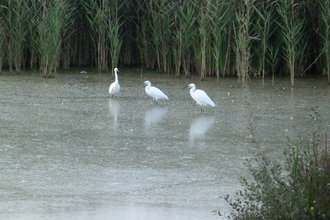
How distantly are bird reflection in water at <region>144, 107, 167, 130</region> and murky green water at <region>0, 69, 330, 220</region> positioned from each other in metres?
0.01

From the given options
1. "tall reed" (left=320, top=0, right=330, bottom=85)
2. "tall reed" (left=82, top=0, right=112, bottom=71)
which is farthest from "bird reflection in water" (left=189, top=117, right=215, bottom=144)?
"tall reed" (left=82, top=0, right=112, bottom=71)

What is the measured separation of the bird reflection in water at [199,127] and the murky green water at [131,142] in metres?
0.01

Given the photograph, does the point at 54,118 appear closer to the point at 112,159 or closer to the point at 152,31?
the point at 112,159

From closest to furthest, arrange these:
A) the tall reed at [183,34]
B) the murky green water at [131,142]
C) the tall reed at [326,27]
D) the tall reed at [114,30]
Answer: the murky green water at [131,142] → the tall reed at [326,27] → the tall reed at [183,34] → the tall reed at [114,30]

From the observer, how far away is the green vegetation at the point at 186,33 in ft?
38.9

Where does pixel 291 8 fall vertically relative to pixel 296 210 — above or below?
above

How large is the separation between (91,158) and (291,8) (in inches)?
236

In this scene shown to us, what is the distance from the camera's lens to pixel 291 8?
467 inches

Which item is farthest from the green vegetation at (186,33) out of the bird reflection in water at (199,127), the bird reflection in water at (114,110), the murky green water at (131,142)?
the bird reflection in water at (199,127)

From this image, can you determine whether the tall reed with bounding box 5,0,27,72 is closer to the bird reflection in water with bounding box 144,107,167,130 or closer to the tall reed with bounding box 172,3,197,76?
the tall reed with bounding box 172,3,197,76

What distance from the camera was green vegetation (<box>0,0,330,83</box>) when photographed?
11844mm

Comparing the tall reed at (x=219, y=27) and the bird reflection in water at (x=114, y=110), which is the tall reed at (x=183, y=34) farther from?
the bird reflection in water at (x=114, y=110)

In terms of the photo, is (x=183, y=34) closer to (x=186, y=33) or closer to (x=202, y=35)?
(x=186, y=33)

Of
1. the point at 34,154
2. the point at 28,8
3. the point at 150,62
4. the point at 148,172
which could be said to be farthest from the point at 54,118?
the point at 150,62
